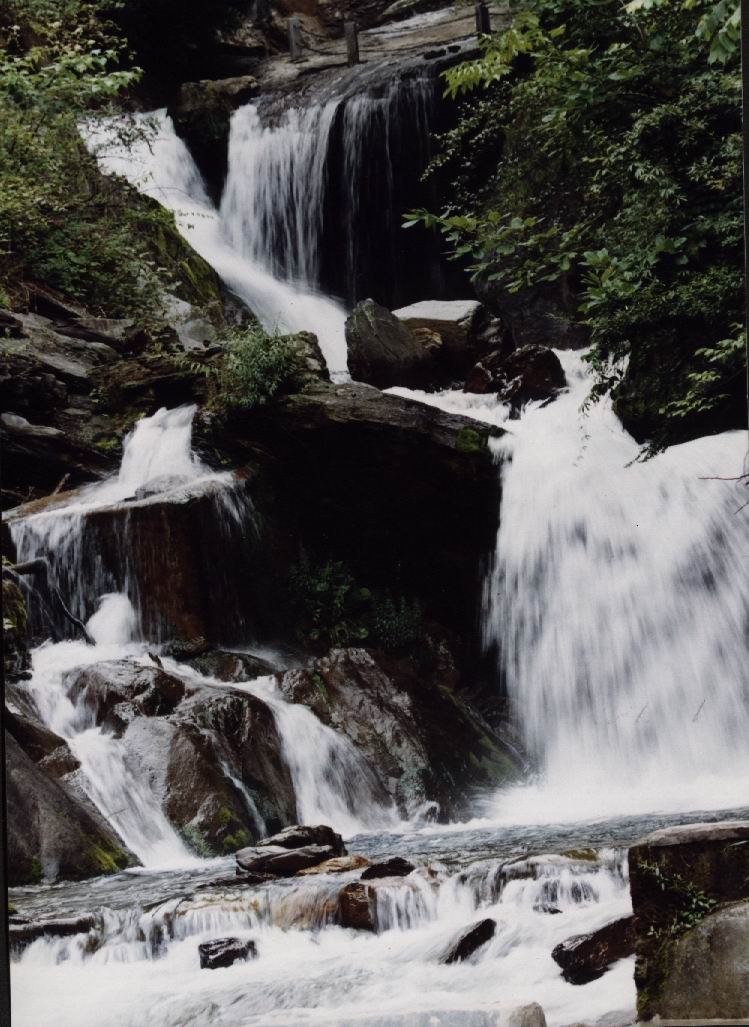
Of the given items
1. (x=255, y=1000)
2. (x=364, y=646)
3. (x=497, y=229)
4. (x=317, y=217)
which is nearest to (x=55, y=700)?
(x=364, y=646)

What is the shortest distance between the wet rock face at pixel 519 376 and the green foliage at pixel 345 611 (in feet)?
4.39

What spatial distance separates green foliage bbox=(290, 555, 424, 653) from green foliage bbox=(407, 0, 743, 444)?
5.22 ft

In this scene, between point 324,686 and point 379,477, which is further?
point 379,477

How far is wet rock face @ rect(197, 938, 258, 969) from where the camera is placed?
2.80 metres

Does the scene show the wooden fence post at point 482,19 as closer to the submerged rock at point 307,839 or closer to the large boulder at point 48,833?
the submerged rock at point 307,839

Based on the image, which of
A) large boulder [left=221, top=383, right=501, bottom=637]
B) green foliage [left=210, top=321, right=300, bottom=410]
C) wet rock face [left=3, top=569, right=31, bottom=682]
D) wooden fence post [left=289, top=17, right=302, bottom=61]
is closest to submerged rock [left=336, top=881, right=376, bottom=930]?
wet rock face [left=3, top=569, right=31, bottom=682]

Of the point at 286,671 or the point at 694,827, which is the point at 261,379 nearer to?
the point at 286,671

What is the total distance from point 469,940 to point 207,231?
5.67 metres

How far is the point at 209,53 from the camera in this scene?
21.3 ft

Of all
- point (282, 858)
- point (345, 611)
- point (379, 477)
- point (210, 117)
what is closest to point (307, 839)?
point (282, 858)

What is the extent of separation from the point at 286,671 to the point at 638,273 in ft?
7.75

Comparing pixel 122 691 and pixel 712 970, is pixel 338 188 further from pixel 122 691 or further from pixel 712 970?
pixel 712 970

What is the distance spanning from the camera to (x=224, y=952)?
2.83m

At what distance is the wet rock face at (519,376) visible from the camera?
596cm
